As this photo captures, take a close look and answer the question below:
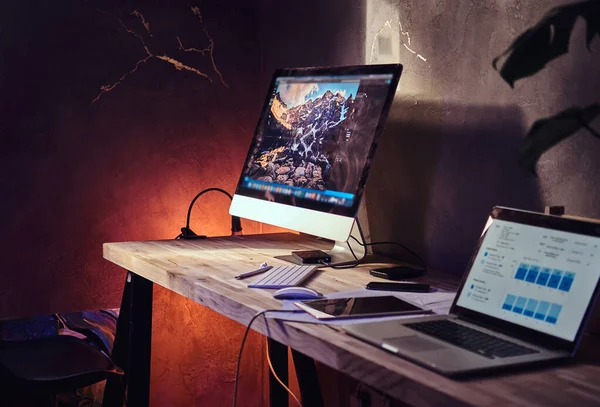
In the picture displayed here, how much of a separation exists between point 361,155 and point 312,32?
80cm

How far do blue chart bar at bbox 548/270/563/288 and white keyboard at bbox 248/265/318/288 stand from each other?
23.0 inches

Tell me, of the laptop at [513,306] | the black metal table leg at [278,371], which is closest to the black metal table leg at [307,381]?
the black metal table leg at [278,371]

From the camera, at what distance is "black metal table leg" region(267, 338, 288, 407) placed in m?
2.06

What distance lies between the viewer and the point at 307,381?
6.34ft

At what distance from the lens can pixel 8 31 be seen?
7.55 ft

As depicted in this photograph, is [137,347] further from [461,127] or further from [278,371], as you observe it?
[461,127]

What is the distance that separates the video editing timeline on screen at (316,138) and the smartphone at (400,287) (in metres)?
0.24

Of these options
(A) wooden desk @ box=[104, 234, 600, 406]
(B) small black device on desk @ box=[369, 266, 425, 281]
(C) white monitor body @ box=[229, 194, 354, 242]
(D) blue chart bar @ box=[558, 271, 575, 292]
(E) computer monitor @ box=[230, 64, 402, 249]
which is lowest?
(A) wooden desk @ box=[104, 234, 600, 406]

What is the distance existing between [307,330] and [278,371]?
0.80m

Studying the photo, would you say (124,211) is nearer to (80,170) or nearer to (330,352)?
(80,170)

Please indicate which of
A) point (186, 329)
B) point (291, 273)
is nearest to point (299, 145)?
point (291, 273)

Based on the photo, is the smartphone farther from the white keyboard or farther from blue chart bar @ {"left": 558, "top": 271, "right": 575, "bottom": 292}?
blue chart bar @ {"left": 558, "top": 271, "right": 575, "bottom": 292}

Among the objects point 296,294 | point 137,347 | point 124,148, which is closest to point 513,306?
point 296,294

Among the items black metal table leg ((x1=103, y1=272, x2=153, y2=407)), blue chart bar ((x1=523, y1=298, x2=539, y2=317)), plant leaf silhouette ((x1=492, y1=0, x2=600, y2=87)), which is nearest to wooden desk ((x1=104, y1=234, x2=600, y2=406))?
black metal table leg ((x1=103, y1=272, x2=153, y2=407))
